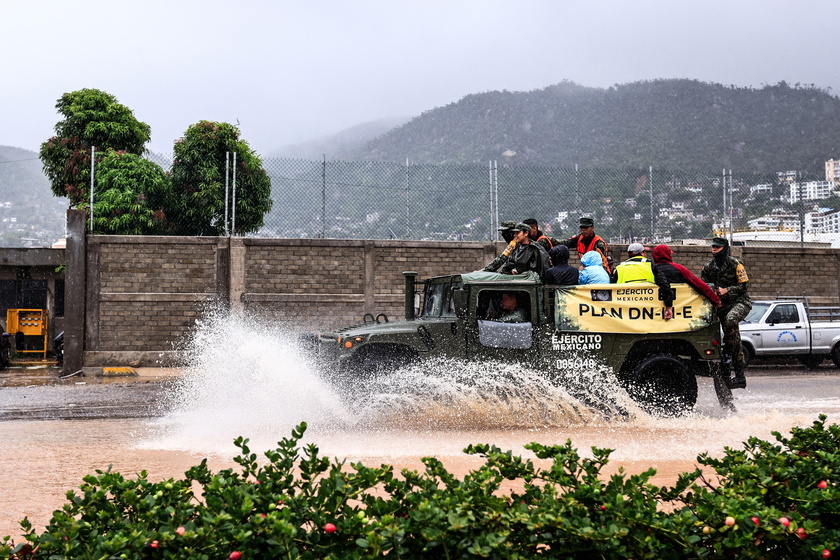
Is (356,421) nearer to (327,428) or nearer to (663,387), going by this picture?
(327,428)

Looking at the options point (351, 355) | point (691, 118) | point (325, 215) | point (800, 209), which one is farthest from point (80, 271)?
point (691, 118)

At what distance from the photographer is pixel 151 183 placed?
74.9 ft

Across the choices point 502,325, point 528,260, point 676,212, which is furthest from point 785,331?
point 502,325

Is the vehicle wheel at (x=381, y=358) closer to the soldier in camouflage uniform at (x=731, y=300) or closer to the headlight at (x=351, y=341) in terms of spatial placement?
the headlight at (x=351, y=341)

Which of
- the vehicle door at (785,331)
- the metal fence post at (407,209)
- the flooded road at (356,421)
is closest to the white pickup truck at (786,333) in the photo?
the vehicle door at (785,331)

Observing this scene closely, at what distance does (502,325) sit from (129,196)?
55.7 feet

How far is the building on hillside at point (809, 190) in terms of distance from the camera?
846 inches

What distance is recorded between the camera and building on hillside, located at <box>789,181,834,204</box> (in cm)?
2148

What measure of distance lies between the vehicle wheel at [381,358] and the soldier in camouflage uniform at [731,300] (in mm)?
4185

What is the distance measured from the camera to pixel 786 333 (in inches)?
695

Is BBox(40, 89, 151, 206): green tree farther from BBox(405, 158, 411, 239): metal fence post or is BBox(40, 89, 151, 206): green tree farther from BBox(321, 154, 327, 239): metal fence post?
BBox(405, 158, 411, 239): metal fence post

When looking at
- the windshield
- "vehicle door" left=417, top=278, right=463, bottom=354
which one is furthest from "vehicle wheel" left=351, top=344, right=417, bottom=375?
the windshield

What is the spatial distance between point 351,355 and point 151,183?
53.9 ft

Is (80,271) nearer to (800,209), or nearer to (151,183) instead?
(151,183)
